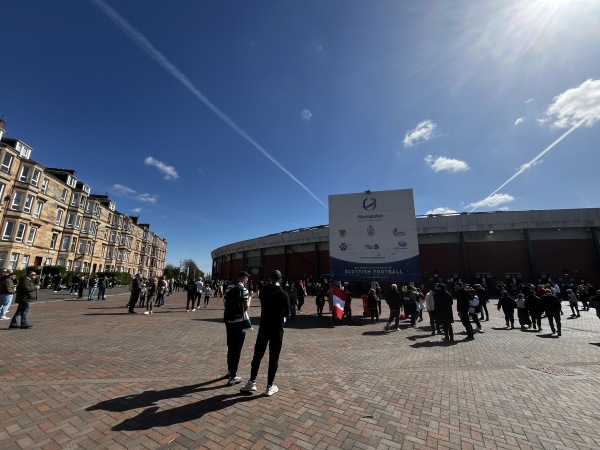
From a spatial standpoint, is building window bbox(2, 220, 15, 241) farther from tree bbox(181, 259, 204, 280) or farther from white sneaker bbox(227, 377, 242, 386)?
tree bbox(181, 259, 204, 280)

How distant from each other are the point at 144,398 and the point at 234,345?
1.53 meters

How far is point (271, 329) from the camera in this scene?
183 inches

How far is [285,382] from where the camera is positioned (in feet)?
16.8

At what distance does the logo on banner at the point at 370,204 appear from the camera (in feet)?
53.1

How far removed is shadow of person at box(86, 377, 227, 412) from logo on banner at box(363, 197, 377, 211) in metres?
13.2

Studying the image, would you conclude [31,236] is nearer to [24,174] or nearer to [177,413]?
[24,174]

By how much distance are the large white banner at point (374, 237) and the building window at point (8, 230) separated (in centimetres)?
3675

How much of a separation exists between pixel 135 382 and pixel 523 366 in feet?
27.6

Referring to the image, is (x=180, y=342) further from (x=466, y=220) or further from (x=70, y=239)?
(x=70, y=239)

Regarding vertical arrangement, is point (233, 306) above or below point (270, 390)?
above

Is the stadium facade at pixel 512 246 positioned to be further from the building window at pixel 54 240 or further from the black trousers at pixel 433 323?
the building window at pixel 54 240

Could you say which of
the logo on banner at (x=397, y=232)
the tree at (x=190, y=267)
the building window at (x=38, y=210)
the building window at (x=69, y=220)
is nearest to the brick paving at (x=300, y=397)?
the logo on banner at (x=397, y=232)

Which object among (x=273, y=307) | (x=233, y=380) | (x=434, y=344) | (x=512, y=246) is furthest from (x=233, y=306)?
(x=512, y=246)

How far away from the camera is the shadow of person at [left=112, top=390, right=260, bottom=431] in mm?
3479
